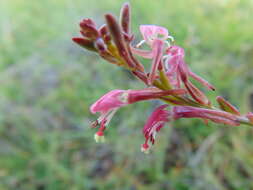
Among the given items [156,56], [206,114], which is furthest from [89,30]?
[206,114]

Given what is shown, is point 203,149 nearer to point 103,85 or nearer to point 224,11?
point 103,85

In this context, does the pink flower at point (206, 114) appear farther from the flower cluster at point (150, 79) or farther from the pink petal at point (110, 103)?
the pink petal at point (110, 103)


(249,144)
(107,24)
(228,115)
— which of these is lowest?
(249,144)

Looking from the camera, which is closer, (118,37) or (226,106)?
(118,37)

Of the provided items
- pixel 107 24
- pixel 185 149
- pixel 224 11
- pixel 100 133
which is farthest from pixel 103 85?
pixel 107 24

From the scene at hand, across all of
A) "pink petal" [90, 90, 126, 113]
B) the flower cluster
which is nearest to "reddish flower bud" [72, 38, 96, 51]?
the flower cluster

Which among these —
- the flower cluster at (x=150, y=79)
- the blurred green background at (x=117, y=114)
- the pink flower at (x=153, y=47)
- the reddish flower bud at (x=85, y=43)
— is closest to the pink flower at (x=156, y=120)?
the flower cluster at (x=150, y=79)

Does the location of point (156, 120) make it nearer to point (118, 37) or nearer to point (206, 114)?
point (206, 114)
